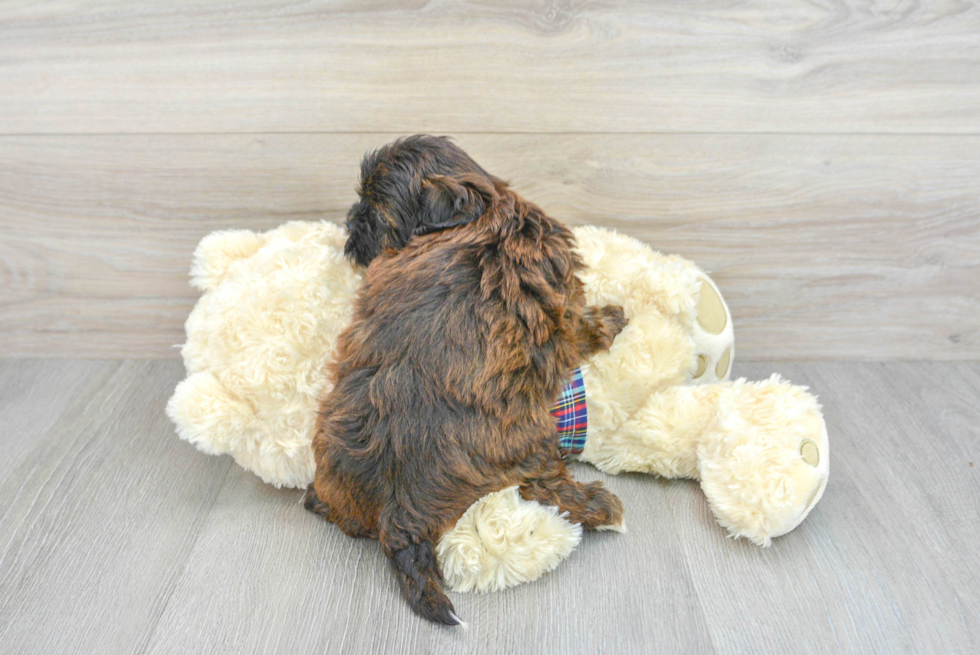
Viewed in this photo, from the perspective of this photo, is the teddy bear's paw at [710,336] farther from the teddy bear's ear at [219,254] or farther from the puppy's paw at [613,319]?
the teddy bear's ear at [219,254]

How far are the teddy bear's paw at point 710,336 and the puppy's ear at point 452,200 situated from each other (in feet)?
1.38

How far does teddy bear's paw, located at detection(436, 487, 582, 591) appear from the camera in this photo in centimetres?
88

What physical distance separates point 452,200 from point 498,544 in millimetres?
443

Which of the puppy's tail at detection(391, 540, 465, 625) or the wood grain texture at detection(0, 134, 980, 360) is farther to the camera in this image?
the wood grain texture at detection(0, 134, 980, 360)

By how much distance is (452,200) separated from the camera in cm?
89

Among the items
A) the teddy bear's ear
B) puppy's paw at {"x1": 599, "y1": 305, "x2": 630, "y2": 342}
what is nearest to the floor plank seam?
the teddy bear's ear

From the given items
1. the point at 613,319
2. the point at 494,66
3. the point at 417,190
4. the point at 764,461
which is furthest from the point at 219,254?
the point at 764,461

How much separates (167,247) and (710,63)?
3.41 feet

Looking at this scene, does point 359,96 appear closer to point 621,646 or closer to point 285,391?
point 285,391

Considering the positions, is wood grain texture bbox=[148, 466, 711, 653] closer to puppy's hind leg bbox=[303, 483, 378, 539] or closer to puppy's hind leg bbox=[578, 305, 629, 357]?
puppy's hind leg bbox=[303, 483, 378, 539]

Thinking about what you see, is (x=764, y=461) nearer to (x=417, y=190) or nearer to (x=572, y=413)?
(x=572, y=413)

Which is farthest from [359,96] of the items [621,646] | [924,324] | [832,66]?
[924,324]

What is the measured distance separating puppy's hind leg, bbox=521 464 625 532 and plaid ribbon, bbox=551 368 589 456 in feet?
0.26

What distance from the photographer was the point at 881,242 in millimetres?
1291
